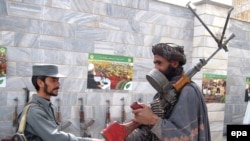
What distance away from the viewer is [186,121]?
6.20 ft

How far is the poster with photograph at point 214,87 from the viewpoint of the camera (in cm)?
657

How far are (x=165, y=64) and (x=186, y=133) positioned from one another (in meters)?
0.52

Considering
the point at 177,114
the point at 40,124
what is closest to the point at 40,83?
the point at 40,124

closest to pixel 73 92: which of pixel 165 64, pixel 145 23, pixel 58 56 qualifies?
pixel 58 56

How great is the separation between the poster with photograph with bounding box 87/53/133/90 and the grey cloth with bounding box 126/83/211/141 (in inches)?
137

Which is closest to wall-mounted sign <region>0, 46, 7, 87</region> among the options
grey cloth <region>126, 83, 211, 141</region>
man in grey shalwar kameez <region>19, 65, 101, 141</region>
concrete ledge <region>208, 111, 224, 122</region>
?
man in grey shalwar kameez <region>19, 65, 101, 141</region>

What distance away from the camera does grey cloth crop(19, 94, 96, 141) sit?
8.17 ft

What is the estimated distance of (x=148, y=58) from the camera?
610 centimetres

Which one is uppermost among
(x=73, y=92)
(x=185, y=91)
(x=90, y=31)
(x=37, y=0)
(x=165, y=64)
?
(x=37, y=0)

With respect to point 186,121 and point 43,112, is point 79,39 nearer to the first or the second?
point 43,112

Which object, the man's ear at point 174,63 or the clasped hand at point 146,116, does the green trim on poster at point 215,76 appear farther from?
the clasped hand at point 146,116

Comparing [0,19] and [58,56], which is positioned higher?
[0,19]

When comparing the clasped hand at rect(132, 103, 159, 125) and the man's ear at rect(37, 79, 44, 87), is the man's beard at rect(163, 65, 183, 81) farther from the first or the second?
the man's ear at rect(37, 79, 44, 87)

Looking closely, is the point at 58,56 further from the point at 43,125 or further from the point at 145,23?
the point at 43,125
